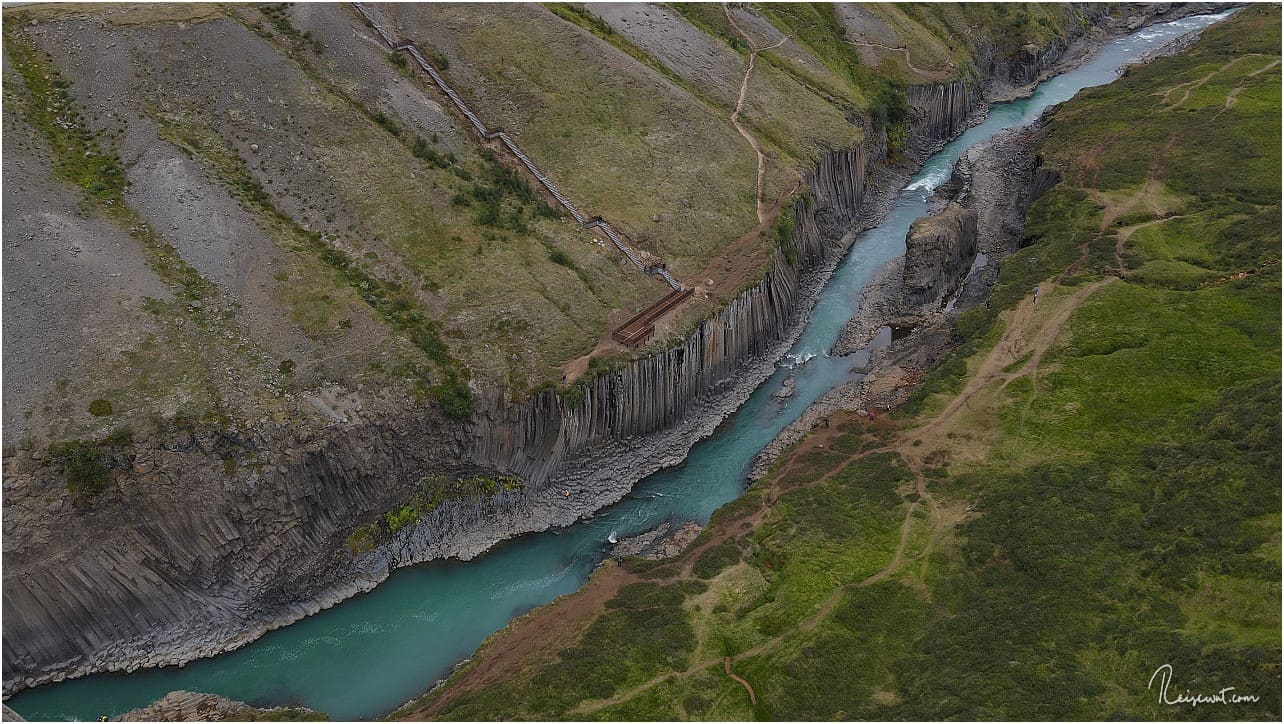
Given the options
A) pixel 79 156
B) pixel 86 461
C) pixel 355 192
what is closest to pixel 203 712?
pixel 86 461

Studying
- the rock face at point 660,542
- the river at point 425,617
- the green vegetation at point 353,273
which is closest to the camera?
the river at point 425,617

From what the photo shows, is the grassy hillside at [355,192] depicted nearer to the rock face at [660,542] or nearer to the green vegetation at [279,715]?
the rock face at [660,542]

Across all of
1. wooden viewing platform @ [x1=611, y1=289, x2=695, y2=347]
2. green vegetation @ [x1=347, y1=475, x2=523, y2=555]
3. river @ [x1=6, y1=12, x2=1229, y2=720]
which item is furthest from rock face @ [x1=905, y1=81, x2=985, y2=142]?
green vegetation @ [x1=347, y1=475, x2=523, y2=555]

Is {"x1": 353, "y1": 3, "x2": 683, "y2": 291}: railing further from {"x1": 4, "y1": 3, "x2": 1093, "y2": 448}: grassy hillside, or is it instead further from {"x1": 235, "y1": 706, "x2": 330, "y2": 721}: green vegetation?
{"x1": 235, "y1": 706, "x2": 330, "y2": 721}: green vegetation

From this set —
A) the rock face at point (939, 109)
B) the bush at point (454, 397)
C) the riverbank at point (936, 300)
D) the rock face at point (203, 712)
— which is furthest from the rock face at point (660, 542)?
the rock face at point (939, 109)

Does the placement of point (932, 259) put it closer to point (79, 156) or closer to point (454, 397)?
point (454, 397)

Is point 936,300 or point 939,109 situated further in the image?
point 939,109

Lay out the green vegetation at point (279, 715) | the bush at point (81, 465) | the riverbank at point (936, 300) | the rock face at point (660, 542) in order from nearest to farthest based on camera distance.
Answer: the green vegetation at point (279, 715) → the bush at point (81, 465) → the rock face at point (660, 542) → the riverbank at point (936, 300)
